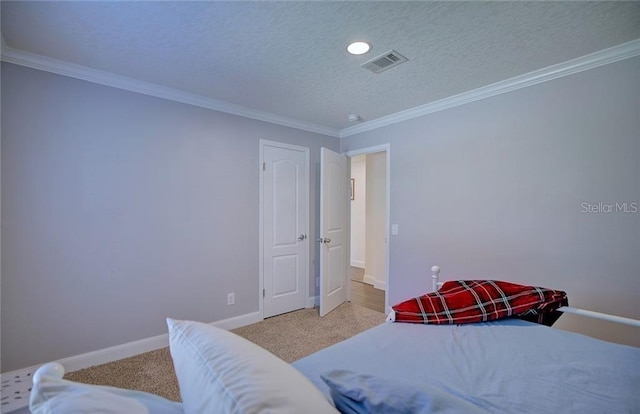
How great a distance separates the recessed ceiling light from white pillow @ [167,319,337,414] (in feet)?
6.11

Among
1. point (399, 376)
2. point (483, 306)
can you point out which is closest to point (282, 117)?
point (483, 306)

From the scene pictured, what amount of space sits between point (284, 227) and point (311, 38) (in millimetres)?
2161

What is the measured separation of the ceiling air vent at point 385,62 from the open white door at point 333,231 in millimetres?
1331

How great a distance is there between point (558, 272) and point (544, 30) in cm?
173

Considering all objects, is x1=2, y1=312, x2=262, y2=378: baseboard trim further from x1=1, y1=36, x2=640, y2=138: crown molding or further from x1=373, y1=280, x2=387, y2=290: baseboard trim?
x1=373, y1=280, x2=387, y2=290: baseboard trim

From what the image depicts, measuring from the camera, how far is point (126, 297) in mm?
2498

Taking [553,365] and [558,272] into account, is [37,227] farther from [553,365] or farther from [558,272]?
[558,272]

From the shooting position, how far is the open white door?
346cm

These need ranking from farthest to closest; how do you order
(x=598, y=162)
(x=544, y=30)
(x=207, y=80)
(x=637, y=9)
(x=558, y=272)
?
1. (x=207, y=80)
2. (x=558, y=272)
3. (x=598, y=162)
4. (x=544, y=30)
5. (x=637, y=9)

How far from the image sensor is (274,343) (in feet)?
9.05

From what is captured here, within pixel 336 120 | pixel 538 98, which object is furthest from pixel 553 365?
pixel 336 120

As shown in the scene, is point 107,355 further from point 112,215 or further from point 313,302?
point 313,302

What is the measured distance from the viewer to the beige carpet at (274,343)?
2.15 meters

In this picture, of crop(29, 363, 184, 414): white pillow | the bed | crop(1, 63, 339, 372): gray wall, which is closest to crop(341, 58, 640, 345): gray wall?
the bed
